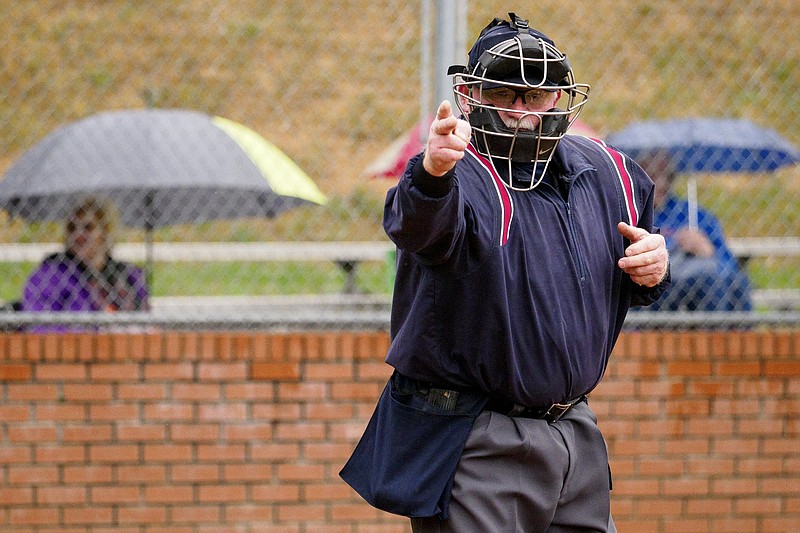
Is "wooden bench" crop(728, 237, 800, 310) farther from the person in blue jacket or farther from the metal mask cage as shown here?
the metal mask cage

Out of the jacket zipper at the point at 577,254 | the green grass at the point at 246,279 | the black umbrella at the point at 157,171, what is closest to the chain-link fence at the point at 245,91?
the black umbrella at the point at 157,171

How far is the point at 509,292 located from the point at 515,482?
52 cm

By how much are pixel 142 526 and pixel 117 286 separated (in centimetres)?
116

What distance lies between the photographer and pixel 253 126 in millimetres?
6414

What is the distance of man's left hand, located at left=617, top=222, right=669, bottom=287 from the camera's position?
2863 mm

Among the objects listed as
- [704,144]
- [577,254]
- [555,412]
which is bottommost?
[555,412]

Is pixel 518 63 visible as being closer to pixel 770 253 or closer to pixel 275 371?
pixel 275 371

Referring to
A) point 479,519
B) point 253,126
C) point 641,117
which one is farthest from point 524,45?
point 641,117

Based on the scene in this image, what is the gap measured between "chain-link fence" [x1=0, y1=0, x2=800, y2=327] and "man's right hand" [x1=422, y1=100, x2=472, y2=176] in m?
2.38

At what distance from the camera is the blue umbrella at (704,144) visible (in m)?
6.20

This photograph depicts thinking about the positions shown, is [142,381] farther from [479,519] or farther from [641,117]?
[641,117]

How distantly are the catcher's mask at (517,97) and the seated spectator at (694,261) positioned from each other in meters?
2.18

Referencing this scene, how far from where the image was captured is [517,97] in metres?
2.85

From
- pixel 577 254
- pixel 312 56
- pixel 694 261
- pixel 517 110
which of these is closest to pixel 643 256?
pixel 577 254
